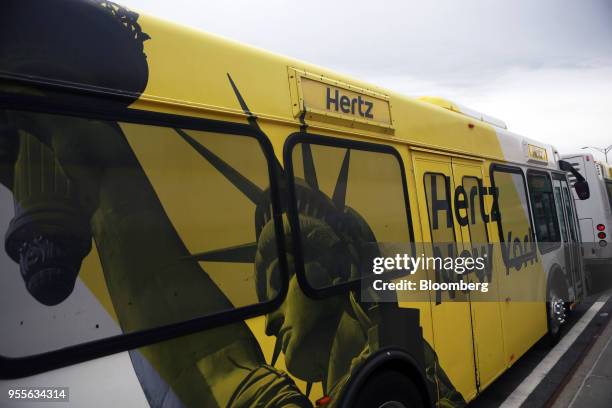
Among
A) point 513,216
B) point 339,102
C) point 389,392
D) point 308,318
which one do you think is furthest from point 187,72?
point 513,216

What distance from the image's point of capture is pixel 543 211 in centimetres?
573

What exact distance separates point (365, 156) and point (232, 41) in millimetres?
1114

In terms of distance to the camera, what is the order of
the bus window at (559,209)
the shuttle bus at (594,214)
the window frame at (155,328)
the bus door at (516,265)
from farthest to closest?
1. the shuttle bus at (594,214)
2. the bus window at (559,209)
3. the bus door at (516,265)
4. the window frame at (155,328)

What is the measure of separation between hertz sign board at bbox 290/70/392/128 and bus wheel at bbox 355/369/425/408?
163 centimetres

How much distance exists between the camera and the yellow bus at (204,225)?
1.38 meters

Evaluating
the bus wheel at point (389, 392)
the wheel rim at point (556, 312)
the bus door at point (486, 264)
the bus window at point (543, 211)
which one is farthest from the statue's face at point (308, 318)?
the wheel rim at point (556, 312)

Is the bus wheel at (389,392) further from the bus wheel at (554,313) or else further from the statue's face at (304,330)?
the bus wheel at (554,313)

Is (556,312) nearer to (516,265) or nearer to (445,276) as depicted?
(516,265)

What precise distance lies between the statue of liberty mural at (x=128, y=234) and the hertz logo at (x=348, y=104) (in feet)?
2.09

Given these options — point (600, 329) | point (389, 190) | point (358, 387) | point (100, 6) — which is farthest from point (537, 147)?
point (100, 6)

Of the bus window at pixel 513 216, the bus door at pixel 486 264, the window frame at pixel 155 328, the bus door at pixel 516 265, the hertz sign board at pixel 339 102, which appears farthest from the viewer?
the bus window at pixel 513 216

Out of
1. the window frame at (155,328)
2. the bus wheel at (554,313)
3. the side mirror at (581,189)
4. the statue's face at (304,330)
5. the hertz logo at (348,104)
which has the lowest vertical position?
the bus wheel at (554,313)

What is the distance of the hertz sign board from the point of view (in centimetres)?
242

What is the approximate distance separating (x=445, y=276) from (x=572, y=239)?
15.7 feet
